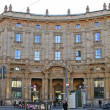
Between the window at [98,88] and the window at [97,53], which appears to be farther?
the window at [97,53]

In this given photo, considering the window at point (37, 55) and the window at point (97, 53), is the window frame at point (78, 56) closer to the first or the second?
the window at point (97, 53)

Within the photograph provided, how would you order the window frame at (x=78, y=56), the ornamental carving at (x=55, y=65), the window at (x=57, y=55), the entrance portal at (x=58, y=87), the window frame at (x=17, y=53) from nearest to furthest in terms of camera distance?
the ornamental carving at (x=55, y=65) → the window frame at (x=17, y=53) → the window frame at (x=78, y=56) → the window at (x=57, y=55) → the entrance portal at (x=58, y=87)

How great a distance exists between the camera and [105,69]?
2243 inches

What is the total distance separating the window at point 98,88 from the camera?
57.5m

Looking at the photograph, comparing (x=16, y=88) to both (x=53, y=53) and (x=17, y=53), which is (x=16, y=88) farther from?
(x=53, y=53)

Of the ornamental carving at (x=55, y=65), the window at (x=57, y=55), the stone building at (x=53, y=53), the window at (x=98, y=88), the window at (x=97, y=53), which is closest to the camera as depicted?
the window at (x=98, y=88)

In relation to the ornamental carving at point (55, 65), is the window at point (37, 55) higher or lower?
higher

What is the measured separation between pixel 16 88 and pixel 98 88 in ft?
61.8

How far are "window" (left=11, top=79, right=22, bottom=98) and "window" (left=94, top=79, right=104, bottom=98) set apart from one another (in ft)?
57.1

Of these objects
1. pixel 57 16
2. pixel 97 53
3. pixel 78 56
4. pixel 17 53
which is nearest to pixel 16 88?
pixel 17 53

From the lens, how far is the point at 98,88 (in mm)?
57781

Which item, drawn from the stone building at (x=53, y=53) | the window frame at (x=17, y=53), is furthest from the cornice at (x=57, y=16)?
the window frame at (x=17, y=53)

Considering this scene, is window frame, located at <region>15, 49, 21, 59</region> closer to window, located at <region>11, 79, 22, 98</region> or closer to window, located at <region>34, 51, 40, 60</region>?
window, located at <region>34, 51, 40, 60</region>

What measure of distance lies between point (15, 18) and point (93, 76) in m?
22.9
